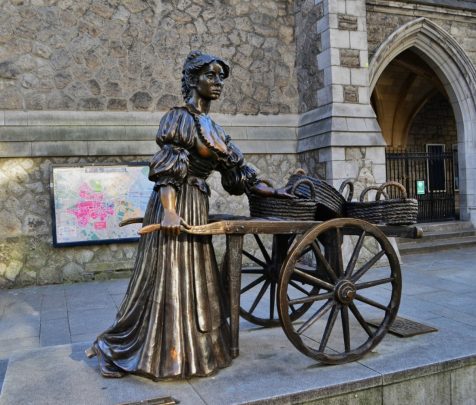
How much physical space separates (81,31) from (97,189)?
242 centimetres

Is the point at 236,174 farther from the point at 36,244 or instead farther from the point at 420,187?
the point at 420,187

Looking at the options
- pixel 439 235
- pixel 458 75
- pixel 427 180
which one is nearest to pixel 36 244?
pixel 439 235

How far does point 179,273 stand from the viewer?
9.22 ft

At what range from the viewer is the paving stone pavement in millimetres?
4133

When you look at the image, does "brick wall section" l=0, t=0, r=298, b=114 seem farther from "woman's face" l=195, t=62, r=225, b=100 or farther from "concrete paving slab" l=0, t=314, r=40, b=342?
"woman's face" l=195, t=62, r=225, b=100

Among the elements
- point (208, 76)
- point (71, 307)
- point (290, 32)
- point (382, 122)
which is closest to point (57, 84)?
point (71, 307)

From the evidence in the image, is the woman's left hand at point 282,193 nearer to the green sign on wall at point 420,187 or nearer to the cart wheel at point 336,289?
the cart wheel at point 336,289

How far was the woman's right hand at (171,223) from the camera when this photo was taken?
2613 mm

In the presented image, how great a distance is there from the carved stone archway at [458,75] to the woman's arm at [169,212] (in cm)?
738

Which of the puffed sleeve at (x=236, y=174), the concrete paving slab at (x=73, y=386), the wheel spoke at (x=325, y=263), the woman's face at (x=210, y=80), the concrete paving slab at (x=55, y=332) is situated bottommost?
the concrete paving slab at (x=55, y=332)

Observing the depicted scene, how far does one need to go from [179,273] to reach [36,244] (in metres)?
4.82

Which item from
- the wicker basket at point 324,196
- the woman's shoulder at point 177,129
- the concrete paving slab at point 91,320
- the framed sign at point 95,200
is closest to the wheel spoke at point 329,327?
the wicker basket at point 324,196

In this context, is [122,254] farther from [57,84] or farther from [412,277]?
[412,277]

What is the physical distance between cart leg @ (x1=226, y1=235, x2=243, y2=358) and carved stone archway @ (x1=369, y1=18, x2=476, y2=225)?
719 centimetres
